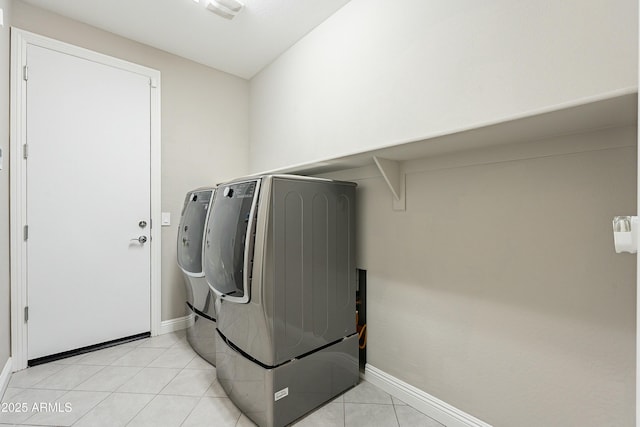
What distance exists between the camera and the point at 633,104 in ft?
2.64

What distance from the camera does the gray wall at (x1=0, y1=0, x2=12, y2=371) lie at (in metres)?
1.78

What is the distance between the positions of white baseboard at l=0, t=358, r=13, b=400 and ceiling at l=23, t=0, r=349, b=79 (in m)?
Result: 2.56

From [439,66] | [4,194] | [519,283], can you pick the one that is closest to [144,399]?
[4,194]

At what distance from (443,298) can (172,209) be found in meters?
2.46

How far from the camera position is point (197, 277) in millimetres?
2096

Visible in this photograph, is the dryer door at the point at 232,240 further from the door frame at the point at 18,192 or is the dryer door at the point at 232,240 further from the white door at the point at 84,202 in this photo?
the door frame at the point at 18,192

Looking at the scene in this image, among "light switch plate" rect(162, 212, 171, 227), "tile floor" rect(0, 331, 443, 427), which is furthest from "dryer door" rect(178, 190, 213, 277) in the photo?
"tile floor" rect(0, 331, 443, 427)

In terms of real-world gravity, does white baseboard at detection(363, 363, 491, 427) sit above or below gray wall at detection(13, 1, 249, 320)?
below

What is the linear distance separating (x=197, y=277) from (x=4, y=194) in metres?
1.37

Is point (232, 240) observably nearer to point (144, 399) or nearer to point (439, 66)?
point (144, 399)

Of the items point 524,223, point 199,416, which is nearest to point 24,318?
point 199,416

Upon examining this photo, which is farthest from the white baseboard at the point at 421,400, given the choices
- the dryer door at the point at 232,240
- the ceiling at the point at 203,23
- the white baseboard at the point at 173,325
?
the ceiling at the point at 203,23

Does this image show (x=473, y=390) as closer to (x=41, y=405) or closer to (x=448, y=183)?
(x=448, y=183)

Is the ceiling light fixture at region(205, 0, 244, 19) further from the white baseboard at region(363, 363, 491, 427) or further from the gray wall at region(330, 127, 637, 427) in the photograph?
the white baseboard at region(363, 363, 491, 427)
